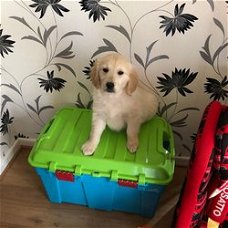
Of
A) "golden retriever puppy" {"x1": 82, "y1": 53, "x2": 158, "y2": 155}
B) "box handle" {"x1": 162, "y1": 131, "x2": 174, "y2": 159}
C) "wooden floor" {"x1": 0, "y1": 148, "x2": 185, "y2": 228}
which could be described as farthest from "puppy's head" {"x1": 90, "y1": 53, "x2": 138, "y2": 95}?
"wooden floor" {"x1": 0, "y1": 148, "x2": 185, "y2": 228}

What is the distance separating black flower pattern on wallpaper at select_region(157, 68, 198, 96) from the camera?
1309 millimetres

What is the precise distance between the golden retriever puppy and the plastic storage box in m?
0.04

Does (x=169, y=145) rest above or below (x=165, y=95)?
below

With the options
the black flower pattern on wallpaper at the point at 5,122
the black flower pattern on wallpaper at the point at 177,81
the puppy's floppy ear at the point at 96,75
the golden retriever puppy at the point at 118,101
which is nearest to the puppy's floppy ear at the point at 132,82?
the golden retriever puppy at the point at 118,101

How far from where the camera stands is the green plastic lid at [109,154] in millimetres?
1096

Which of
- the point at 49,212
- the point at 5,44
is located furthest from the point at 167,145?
the point at 5,44

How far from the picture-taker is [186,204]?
93cm

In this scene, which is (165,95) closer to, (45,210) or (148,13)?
(148,13)

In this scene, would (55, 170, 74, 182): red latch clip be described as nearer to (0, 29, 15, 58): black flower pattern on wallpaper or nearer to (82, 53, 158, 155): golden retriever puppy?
(82, 53, 158, 155): golden retriever puppy

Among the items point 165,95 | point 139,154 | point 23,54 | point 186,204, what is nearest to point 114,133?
point 139,154

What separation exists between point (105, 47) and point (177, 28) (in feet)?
1.09

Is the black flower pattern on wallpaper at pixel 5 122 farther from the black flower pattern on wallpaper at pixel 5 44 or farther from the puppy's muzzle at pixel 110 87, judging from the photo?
the puppy's muzzle at pixel 110 87

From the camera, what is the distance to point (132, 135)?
1.21m

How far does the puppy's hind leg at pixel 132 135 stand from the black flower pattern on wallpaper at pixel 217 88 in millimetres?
386
